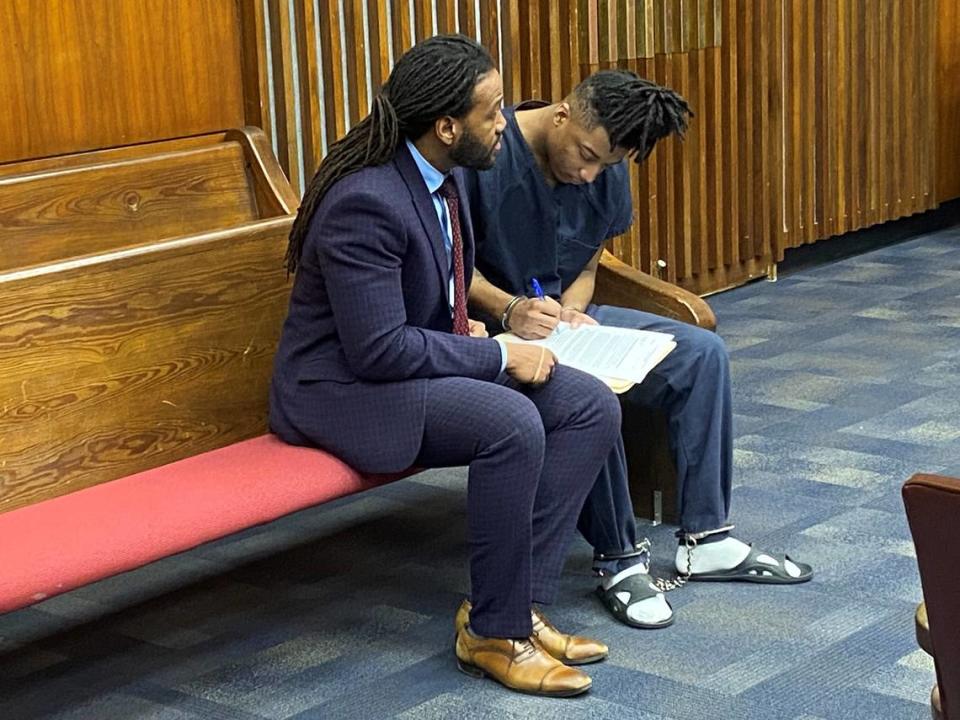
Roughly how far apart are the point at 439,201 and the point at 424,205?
0.40 ft

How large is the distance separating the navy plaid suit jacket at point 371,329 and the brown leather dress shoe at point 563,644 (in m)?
0.33

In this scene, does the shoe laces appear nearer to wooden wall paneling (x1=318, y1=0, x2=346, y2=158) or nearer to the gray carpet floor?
the gray carpet floor

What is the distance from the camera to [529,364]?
303 centimetres

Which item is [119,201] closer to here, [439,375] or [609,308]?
[439,375]

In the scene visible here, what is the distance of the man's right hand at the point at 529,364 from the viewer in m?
3.02

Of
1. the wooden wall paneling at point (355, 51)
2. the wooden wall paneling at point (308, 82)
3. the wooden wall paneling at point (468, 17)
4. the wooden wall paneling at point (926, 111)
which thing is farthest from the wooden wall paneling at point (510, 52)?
the wooden wall paneling at point (926, 111)


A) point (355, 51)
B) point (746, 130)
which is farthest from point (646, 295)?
point (746, 130)

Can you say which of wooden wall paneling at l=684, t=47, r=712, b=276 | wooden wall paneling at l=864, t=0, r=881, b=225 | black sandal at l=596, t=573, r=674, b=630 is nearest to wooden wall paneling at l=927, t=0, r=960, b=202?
wooden wall paneling at l=864, t=0, r=881, b=225

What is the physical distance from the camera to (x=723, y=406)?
3438 mm

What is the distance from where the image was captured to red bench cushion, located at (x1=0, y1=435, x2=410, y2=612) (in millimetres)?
2531

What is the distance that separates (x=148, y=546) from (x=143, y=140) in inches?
64.5

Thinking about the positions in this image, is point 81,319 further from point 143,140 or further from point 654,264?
point 654,264

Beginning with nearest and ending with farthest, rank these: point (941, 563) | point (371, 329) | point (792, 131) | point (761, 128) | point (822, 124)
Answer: point (941, 563) → point (371, 329) → point (761, 128) → point (792, 131) → point (822, 124)

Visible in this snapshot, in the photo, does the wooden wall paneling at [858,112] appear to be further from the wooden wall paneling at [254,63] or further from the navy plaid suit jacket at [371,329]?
the navy plaid suit jacket at [371,329]
